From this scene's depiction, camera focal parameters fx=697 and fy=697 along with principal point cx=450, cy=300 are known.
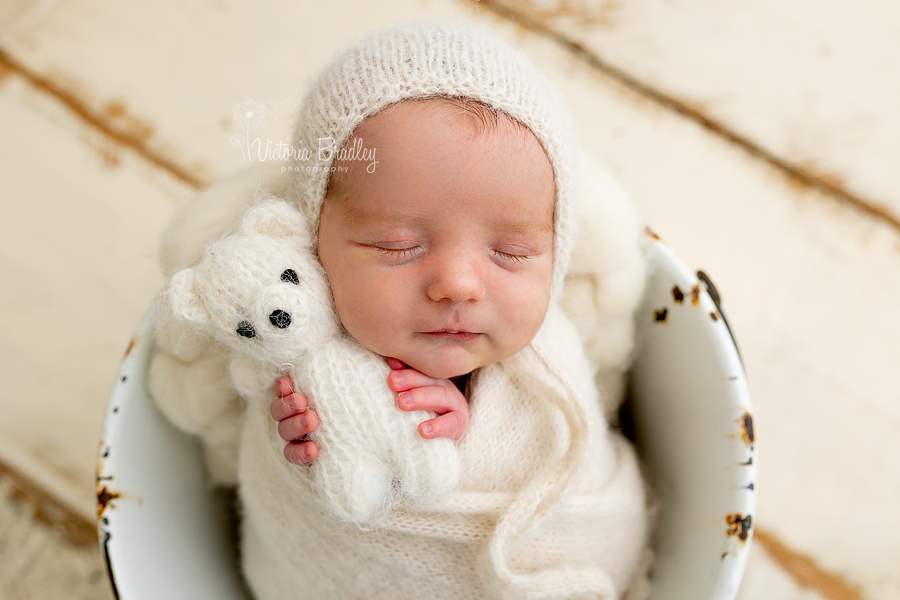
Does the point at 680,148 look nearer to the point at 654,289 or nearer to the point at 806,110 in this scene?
the point at 806,110

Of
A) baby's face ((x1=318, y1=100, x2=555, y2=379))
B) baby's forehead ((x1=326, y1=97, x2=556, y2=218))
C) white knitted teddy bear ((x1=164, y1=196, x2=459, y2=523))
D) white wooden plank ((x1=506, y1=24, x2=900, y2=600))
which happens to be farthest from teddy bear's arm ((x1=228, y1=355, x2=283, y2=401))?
white wooden plank ((x1=506, y1=24, x2=900, y2=600))

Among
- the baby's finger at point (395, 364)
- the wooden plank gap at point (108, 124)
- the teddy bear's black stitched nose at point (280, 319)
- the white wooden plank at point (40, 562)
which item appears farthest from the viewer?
the wooden plank gap at point (108, 124)

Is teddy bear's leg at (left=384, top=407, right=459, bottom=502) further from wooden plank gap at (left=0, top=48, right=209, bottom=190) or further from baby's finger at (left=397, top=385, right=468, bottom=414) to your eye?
wooden plank gap at (left=0, top=48, right=209, bottom=190)

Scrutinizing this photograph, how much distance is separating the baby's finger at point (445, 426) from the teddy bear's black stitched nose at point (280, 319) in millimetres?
179

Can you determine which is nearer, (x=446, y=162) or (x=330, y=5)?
(x=446, y=162)

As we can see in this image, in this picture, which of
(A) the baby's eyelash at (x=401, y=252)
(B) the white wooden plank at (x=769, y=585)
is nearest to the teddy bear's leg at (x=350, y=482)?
(A) the baby's eyelash at (x=401, y=252)

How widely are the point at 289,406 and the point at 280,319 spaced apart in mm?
107

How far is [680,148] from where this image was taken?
52.4 inches

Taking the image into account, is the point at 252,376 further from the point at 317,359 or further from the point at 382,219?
the point at 382,219

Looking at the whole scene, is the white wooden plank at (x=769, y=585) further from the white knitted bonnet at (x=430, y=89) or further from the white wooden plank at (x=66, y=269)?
the white wooden plank at (x=66, y=269)

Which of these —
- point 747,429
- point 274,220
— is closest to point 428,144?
point 274,220

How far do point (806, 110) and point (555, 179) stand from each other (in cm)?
83

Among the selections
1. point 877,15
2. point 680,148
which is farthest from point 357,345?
point 877,15

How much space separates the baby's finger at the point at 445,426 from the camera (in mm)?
745
